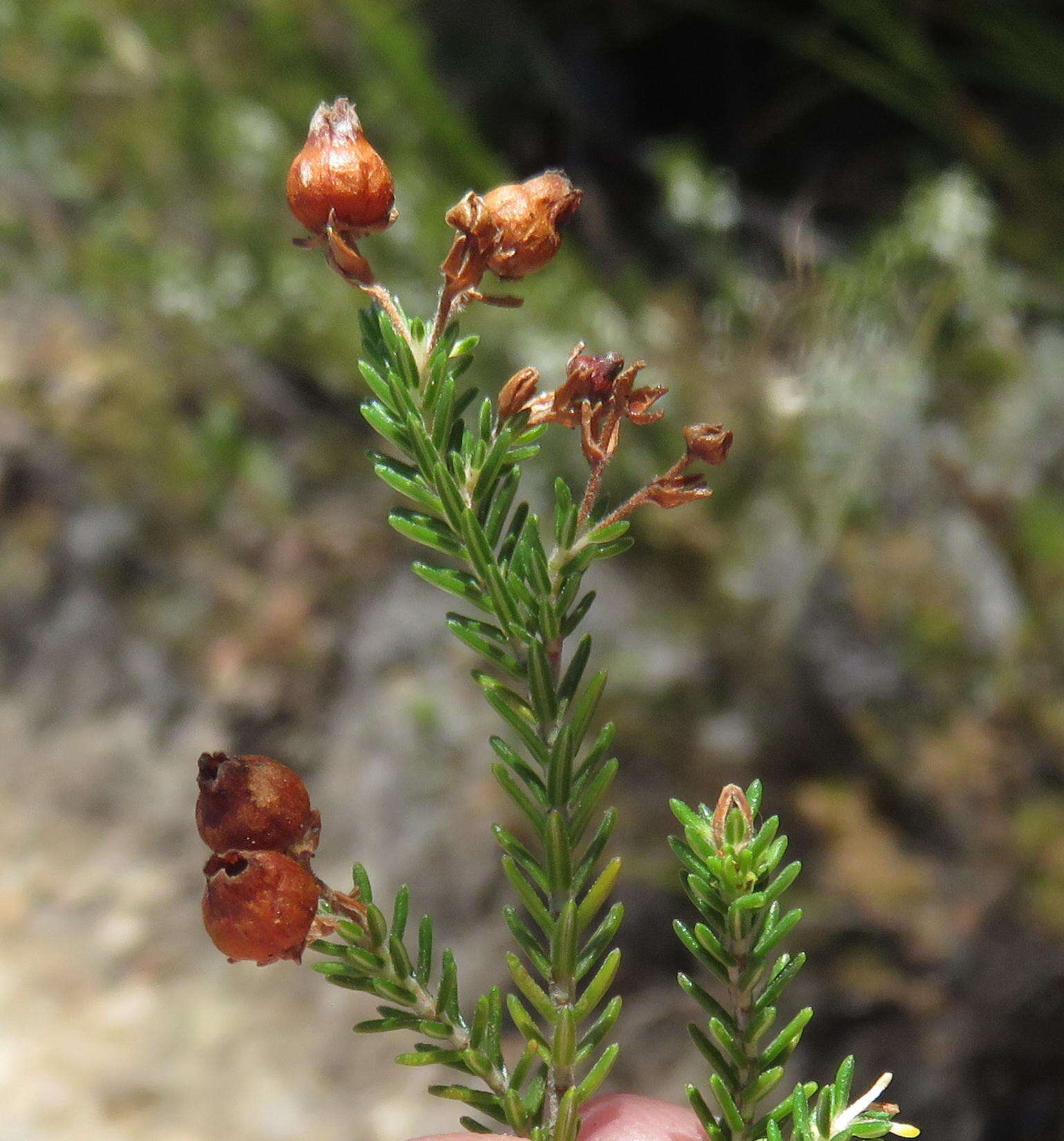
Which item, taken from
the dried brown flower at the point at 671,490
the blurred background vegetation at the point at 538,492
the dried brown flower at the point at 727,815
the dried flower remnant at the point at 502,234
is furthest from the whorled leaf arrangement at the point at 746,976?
→ the blurred background vegetation at the point at 538,492

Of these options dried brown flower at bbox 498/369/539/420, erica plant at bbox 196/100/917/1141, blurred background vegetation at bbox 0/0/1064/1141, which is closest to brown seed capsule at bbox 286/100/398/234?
erica plant at bbox 196/100/917/1141

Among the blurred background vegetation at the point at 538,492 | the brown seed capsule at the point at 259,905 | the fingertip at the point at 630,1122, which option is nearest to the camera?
the brown seed capsule at the point at 259,905

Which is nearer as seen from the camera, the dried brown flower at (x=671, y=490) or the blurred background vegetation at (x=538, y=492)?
the dried brown flower at (x=671, y=490)

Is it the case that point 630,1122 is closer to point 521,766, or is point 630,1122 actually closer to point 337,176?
point 521,766

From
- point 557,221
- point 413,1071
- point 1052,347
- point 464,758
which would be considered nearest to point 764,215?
point 1052,347

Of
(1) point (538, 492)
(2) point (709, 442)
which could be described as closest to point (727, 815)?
(2) point (709, 442)

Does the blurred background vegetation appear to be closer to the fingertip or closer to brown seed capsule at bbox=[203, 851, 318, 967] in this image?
the fingertip

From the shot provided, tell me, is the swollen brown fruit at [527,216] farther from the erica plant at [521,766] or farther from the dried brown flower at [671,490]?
the dried brown flower at [671,490]

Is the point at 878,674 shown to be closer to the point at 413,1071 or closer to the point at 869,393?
the point at 869,393
